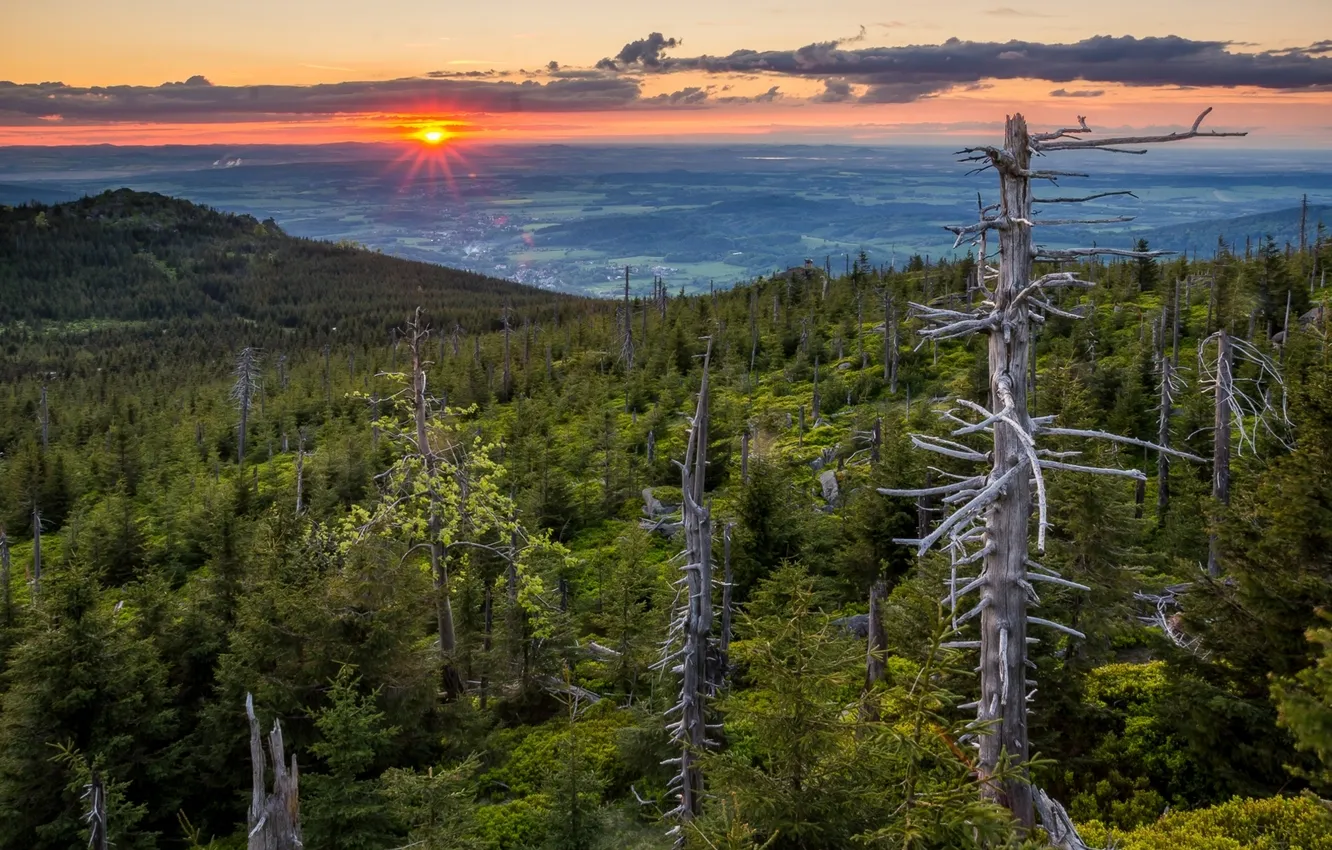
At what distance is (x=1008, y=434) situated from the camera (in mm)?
7961

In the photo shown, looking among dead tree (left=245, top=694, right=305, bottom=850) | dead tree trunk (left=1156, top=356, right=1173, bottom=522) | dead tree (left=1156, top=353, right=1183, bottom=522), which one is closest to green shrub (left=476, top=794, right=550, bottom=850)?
dead tree (left=245, top=694, right=305, bottom=850)

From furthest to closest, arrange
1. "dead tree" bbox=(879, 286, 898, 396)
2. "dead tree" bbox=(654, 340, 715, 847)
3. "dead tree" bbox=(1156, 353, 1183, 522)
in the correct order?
"dead tree" bbox=(879, 286, 898, 396) < "dead tree" bbox=(1156, 353, 1183, 522) < "dead tree" bbox=(654, 340, 715, 847)

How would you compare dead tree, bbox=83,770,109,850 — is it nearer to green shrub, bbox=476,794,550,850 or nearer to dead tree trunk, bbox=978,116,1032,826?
green shrub, bbox=476,794,550,850

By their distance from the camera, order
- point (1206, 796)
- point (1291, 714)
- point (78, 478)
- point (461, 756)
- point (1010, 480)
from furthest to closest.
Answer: point (78, 478)
point (461, 756)
point (1206, 796)
point (1010, 480)
point (1291, 714)

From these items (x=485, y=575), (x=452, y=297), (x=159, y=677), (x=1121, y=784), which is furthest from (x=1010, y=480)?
(x=452, y=297)

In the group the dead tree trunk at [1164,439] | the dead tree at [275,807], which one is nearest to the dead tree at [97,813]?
the dead tree at [275,807]

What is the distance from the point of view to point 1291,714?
5.36 meters

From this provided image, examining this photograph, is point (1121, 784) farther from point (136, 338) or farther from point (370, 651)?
point (136, 338)

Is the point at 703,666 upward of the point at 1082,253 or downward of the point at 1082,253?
downward

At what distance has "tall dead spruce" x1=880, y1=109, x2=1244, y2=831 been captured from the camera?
286 inches

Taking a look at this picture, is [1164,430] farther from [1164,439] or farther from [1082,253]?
[1082,253]

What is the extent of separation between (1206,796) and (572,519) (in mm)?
29960

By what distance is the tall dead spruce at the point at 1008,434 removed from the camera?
7266 mm

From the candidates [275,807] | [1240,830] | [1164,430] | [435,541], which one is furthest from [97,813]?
[1164,430]
